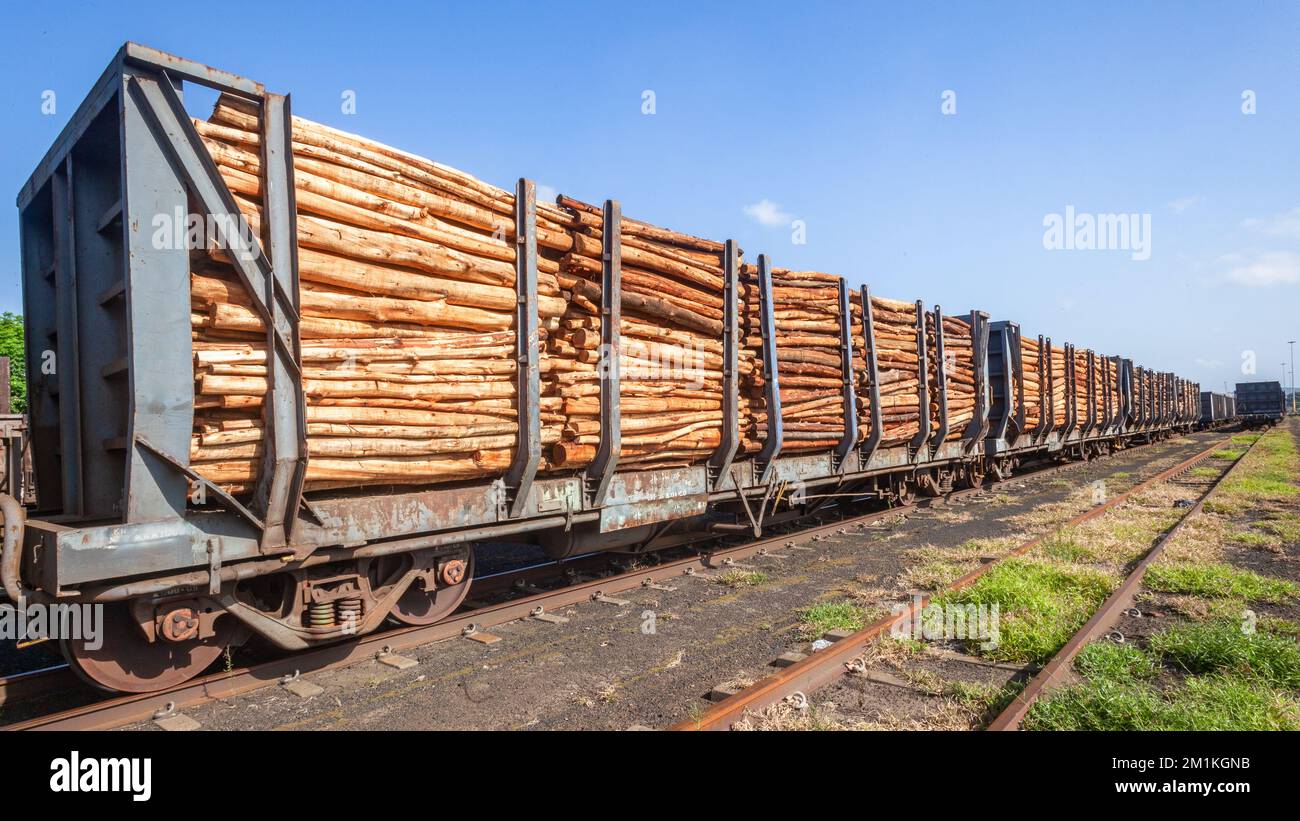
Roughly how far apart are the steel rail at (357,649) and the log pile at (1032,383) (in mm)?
10717

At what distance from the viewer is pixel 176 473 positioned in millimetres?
3908

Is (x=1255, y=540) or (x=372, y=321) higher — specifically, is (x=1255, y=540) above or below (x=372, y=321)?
below

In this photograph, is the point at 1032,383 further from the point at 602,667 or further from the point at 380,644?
the point at 380,644

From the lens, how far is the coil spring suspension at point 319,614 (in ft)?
15.5

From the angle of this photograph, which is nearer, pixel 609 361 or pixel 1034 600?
pixel 1034 600

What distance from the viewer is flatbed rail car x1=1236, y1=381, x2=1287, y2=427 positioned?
5181 centimetres

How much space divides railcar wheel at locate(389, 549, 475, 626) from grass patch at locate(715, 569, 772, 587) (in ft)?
9.15

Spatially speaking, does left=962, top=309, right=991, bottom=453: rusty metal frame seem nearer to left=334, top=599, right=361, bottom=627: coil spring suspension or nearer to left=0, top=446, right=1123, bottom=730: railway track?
left=0, top=446, right=1123, bottom=730: railway track

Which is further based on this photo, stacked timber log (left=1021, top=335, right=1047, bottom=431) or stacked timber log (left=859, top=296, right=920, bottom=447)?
stacked timber log (left=1021, top=335, right=1047, bottom=431)

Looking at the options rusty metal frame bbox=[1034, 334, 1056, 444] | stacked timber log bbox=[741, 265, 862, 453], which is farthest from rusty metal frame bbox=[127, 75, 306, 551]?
rusty metal frame bbox=[1034, 334, 1056, 444]

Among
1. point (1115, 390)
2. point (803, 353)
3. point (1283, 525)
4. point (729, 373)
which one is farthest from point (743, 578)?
point (1115, 390)

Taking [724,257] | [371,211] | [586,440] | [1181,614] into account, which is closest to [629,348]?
[586,440]

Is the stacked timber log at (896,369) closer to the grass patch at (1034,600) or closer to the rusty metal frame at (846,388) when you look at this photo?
the rusty metal frame at (846,388)

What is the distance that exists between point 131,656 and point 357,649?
52.9 inches
